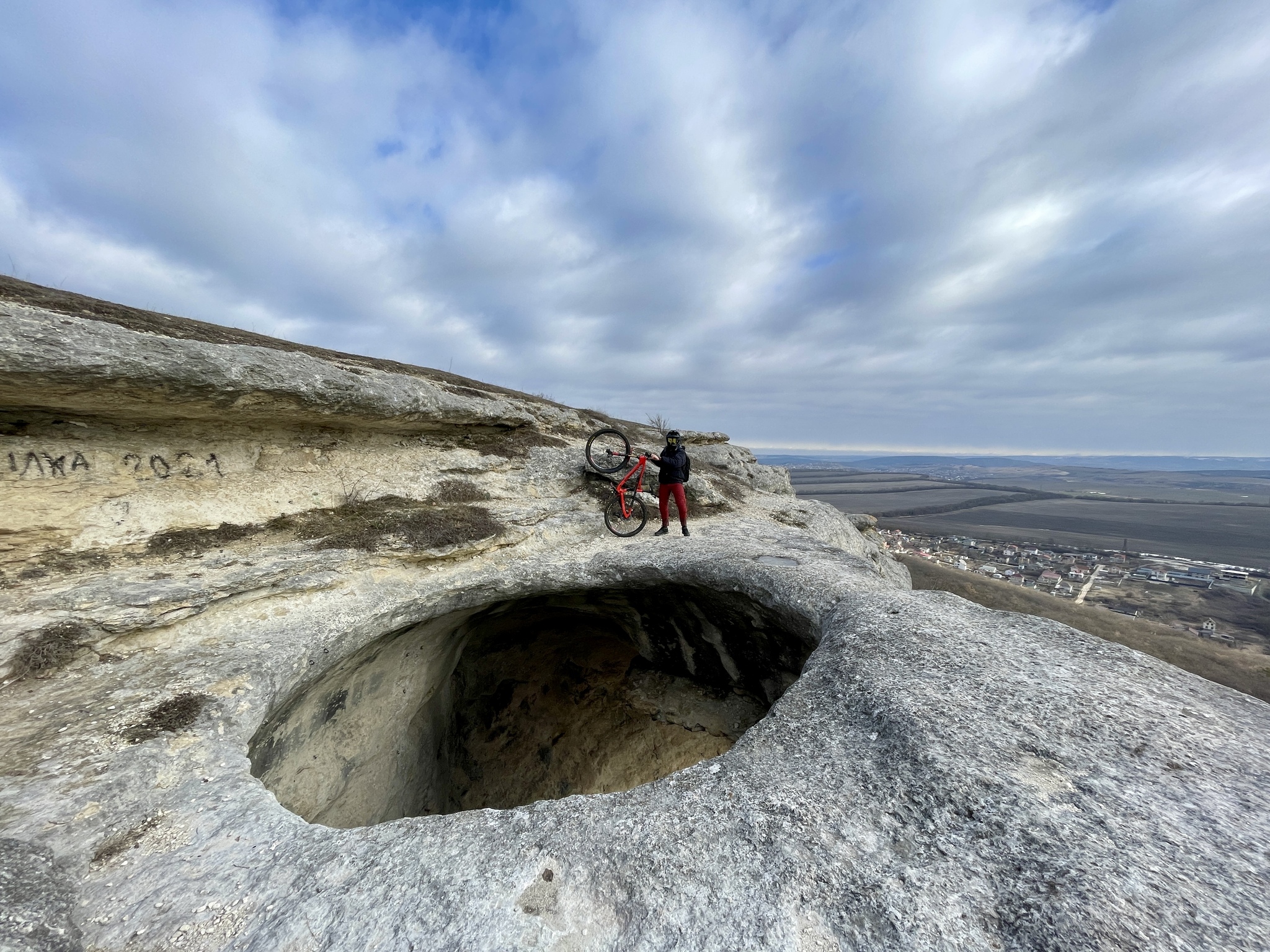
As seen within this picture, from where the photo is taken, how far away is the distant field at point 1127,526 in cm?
6450

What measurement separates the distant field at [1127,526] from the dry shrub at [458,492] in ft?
248

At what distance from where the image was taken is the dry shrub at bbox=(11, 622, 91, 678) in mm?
4879

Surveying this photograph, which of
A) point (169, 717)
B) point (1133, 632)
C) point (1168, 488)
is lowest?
point (1168, 488)

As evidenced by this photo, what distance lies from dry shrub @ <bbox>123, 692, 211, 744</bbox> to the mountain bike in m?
7.44

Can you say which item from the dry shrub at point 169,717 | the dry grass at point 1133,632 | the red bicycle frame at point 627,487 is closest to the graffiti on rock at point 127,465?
the dry shrub at point 169,717

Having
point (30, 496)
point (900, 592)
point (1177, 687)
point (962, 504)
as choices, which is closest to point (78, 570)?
point (30, 496)

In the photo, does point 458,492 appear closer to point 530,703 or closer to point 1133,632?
point 530,703

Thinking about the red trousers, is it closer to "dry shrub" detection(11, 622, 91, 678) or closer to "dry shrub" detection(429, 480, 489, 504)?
"dry shrub" detection(429, 480, 489, 504)

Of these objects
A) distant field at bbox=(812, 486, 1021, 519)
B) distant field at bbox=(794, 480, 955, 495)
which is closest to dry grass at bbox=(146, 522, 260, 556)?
distant field at bbox=(812, 486, 1021, 519)

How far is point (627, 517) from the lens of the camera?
11.2m

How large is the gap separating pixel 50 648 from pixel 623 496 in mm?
8572

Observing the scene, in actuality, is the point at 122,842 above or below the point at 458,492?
below

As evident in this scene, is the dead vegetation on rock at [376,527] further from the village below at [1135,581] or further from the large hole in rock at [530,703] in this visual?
the village below at [1135,581]

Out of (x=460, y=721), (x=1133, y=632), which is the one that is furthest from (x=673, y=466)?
(x=1133, y=632)
